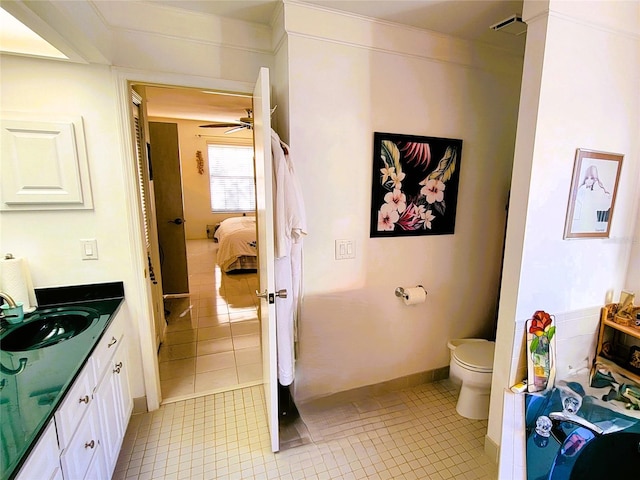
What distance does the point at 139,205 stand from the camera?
1.95 m

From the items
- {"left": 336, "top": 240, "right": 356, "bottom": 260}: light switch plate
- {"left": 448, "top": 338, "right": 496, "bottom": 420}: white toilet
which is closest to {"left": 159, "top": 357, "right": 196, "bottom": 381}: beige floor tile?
{"left": 336, "top": 240, "right": 356, "bottom": 260}: light switch plate

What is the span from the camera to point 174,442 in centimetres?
189

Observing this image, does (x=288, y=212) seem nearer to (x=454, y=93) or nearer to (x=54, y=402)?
(x=54, y=402)

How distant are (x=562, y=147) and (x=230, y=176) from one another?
7135 millimetres

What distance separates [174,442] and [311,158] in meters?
1.86

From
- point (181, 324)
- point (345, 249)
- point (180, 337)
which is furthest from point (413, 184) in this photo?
point (181, 324)

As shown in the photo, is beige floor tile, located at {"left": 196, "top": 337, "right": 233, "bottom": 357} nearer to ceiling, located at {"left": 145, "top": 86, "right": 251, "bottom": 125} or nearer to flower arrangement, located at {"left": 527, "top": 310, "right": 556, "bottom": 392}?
flower arrangement, located at {"left": 527, "top": 310, "right": 556, "bottom": 392}

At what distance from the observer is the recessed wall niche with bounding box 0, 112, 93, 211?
1.60 metres

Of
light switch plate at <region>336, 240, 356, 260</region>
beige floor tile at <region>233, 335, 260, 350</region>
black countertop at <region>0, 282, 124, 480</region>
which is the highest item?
light switch plate at <region>336, 240, 356, 260</region>

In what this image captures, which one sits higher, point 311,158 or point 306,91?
point 306,91

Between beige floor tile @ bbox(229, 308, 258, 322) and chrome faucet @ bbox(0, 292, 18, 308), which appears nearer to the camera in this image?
chrome faucet @ bbox(0, 292, 18, 308)

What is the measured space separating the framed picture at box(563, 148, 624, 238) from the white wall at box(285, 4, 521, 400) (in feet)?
2.37

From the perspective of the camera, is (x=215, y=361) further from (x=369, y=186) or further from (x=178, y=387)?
(x=369, y=186)

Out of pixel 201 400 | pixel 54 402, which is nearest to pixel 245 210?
pixel 201 400
